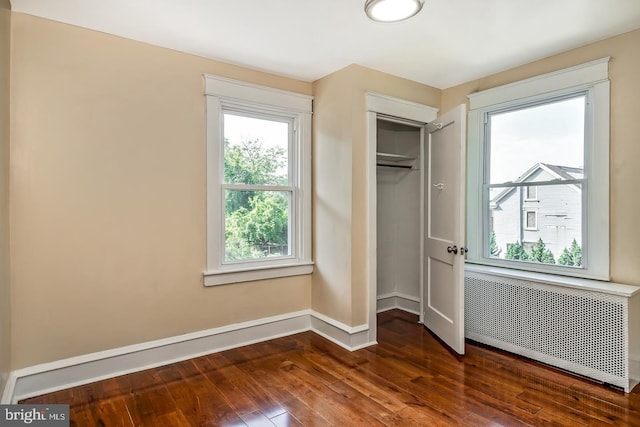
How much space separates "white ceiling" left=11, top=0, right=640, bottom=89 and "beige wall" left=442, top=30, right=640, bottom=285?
16cm

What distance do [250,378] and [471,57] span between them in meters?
3.06

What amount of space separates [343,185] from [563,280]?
1.85 meters

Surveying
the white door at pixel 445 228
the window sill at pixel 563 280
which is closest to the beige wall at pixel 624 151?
the window sill at pixel 563 280

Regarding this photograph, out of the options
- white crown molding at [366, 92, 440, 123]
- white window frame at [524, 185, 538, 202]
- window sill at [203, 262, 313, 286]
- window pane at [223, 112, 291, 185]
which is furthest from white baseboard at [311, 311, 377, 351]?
white crown molding at [366, 92, 440, 123]

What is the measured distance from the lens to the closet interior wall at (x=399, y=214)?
4.18m

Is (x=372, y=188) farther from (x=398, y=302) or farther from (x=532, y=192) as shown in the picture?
(x=398, y=302)

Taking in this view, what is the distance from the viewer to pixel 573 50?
114 inches

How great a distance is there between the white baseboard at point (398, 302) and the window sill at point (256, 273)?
116 centimetres

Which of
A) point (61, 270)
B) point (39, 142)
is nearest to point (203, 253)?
point (61, 270)

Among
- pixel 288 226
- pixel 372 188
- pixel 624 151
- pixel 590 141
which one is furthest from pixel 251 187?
pixel 624 151

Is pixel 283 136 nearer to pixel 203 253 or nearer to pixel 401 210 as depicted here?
pixel 203 253

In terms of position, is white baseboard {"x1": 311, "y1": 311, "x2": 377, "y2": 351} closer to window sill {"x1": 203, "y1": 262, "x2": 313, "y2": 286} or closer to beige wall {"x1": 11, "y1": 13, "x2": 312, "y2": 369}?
window sill {"x1": 203, "y1": 262, "x2": 313, "y2": 286}

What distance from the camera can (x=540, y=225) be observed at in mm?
3131

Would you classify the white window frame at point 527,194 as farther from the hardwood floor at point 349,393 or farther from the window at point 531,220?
the hardwood floor at point 349,393
